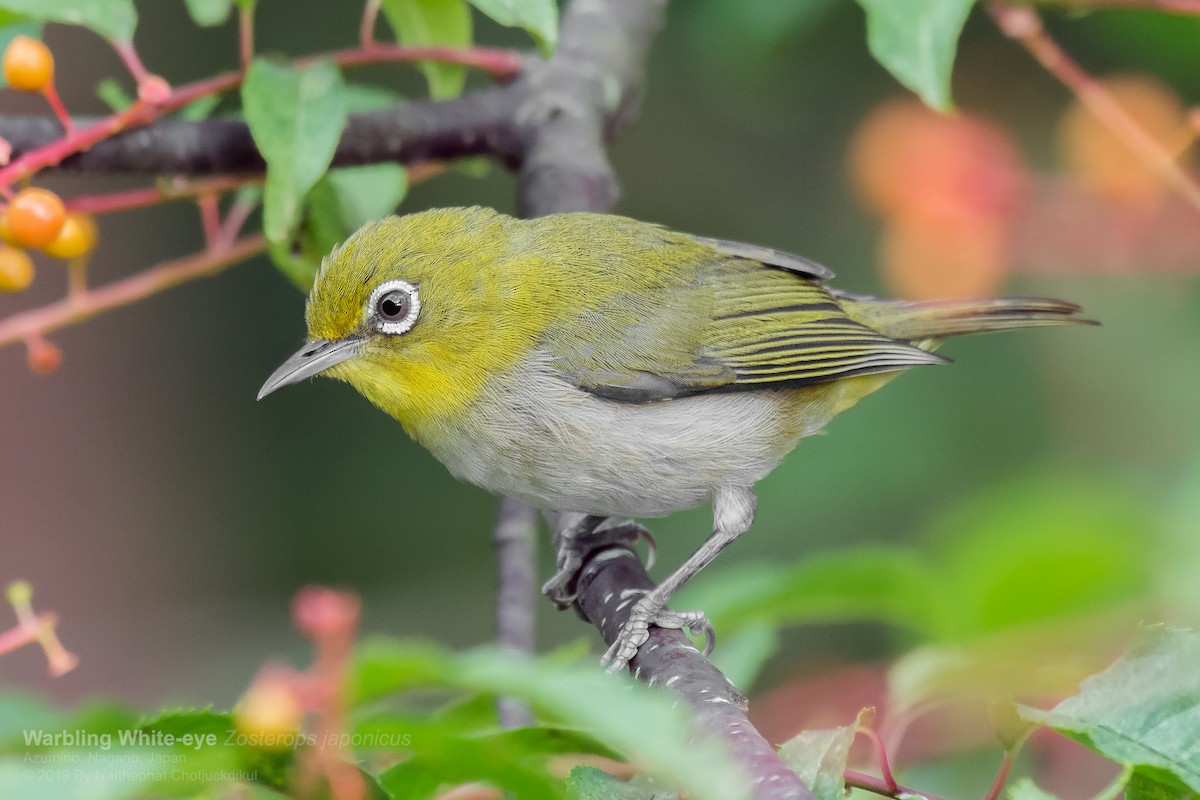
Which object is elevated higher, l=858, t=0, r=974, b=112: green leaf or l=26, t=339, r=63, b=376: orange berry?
l=26, t=339, r=63, b=376: orange berry

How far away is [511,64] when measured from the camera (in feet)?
13.8

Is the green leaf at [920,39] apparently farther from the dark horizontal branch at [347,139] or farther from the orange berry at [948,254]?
the dark horizontal branch at [347,139]

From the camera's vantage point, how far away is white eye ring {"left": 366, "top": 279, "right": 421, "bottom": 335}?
146 inches

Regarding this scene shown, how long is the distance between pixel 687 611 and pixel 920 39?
1.46 metres

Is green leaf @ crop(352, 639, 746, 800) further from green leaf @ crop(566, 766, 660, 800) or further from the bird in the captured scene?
the bird

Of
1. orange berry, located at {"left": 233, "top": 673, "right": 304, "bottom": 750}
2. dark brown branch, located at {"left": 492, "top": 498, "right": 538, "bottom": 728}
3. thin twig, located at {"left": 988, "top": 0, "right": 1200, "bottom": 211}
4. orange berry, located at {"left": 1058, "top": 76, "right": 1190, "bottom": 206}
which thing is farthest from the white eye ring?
orange berry, located at {"left": 233, "top": 673, "right": 304, "bottom": 750}

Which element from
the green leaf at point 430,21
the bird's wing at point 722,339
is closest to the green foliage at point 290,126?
the green leaf at point 430,21

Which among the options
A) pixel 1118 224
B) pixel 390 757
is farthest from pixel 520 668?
pixel 1118 224

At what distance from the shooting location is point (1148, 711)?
187cm

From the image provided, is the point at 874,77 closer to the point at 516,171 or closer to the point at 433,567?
the point at 516,171

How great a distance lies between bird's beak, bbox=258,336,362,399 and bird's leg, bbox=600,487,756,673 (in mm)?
1120

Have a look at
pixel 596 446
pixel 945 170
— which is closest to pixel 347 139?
pixel 596 446

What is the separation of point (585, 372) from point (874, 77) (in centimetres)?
268

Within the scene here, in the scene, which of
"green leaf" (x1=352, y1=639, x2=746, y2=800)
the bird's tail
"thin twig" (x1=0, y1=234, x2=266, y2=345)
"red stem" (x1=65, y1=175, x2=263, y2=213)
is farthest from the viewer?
the bird's tail
